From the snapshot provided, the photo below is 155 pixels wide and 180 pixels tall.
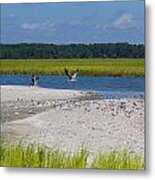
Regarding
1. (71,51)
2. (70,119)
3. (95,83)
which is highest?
(71,51)

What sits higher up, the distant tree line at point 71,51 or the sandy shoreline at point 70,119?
the distant tree line at point 71,51

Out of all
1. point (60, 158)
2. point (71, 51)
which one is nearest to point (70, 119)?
point (60, 158)

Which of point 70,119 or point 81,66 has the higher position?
point 81,66

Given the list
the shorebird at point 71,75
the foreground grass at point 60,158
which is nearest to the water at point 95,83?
the shorebird at point 71,75

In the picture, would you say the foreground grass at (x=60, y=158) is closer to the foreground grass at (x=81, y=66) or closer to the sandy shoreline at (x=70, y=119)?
the sandy shoreline at (x=70, y=119)

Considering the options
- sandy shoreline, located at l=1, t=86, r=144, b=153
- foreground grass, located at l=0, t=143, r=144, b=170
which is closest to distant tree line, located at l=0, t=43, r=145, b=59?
sandy shoreline, located at l=1, t=86, r=144, b=153

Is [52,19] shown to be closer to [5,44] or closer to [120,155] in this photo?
[5,44]

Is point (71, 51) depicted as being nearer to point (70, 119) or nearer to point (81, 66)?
point (81, 66)
